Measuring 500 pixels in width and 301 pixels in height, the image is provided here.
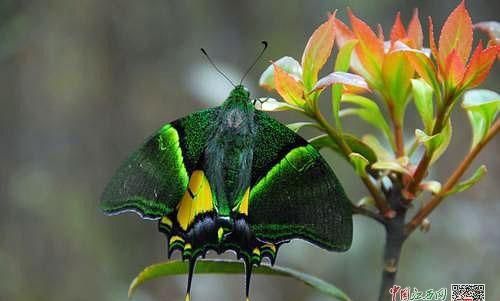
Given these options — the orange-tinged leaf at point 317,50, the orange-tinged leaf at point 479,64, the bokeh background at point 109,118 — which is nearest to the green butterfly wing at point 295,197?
the orange-tinged leaf at point 317,50

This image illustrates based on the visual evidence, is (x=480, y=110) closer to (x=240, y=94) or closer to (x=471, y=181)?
(x=471, y=181)

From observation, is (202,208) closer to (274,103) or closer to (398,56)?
(274,103)

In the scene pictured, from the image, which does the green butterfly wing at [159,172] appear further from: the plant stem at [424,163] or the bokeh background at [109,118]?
the bokeh background at [109,118]

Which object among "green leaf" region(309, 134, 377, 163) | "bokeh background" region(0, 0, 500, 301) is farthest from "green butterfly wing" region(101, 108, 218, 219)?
"bokeh background" region(0, 0, 500, 301)

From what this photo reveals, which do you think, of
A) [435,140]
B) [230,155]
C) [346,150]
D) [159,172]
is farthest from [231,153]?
[435,140]

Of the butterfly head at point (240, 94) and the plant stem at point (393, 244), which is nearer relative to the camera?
the plant stem at point (393, 244)

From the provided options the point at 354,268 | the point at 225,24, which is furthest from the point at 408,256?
the point at 225,24
